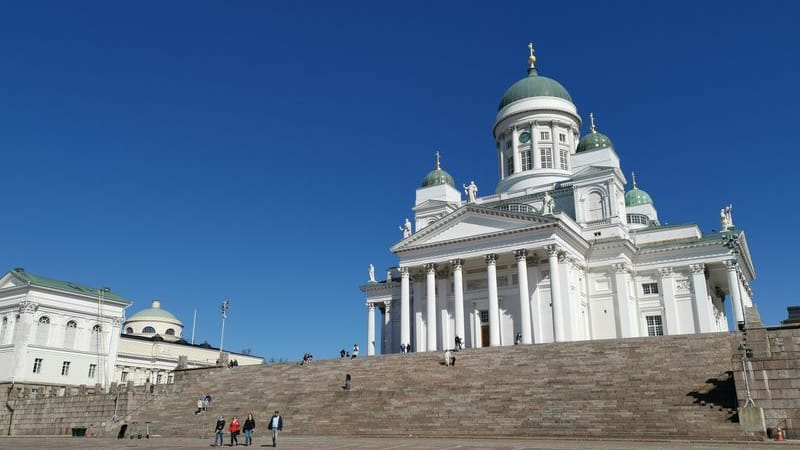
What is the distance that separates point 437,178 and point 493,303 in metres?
19.5

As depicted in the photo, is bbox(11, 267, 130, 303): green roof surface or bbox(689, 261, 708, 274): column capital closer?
bbox(689, 261, 708, 274): column capital

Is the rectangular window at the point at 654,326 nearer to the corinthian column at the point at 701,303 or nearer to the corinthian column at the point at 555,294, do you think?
the corinthian column at the point at 701,303

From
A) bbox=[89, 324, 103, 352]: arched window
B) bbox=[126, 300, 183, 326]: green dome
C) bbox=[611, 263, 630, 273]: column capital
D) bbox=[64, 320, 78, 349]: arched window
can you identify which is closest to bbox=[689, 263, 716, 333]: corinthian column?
bbox=[611, 263, 630, 273]: column capital

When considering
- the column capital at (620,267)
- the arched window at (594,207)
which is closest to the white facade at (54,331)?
the arched window at (594,207)

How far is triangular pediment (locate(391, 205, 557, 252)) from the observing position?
4516 cm

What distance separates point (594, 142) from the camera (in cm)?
5434

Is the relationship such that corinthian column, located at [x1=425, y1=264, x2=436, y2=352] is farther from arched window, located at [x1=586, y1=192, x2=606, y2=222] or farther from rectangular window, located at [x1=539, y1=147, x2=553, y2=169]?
rectangular window, located at [x1=539, y1=147, x2=553, y2=169]

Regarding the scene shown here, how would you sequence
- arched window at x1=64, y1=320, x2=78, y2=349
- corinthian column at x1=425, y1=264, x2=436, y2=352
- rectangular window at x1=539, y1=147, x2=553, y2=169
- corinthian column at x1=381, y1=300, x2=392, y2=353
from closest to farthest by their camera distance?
corinthian column at x1=425, y1=264, x2=436, y2=352
corinthian column at x1=381, y1=300, x2=392, y2=353
arched window at x1=64, y1=320, x2=78, y2=349
rectangular window at x1=539, y1=147, x2=553, y2=169

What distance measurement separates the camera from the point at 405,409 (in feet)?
91.7

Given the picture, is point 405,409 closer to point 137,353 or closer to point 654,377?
point 654,377

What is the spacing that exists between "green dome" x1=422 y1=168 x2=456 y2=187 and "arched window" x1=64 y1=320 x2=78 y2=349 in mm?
35020

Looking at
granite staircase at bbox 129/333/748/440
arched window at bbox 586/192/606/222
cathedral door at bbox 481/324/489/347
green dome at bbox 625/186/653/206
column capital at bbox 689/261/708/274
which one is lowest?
granite staircase at bbox 129/333/748/440

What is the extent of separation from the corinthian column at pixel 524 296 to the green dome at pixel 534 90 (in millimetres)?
22906

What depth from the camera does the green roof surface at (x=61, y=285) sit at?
5794 cm
